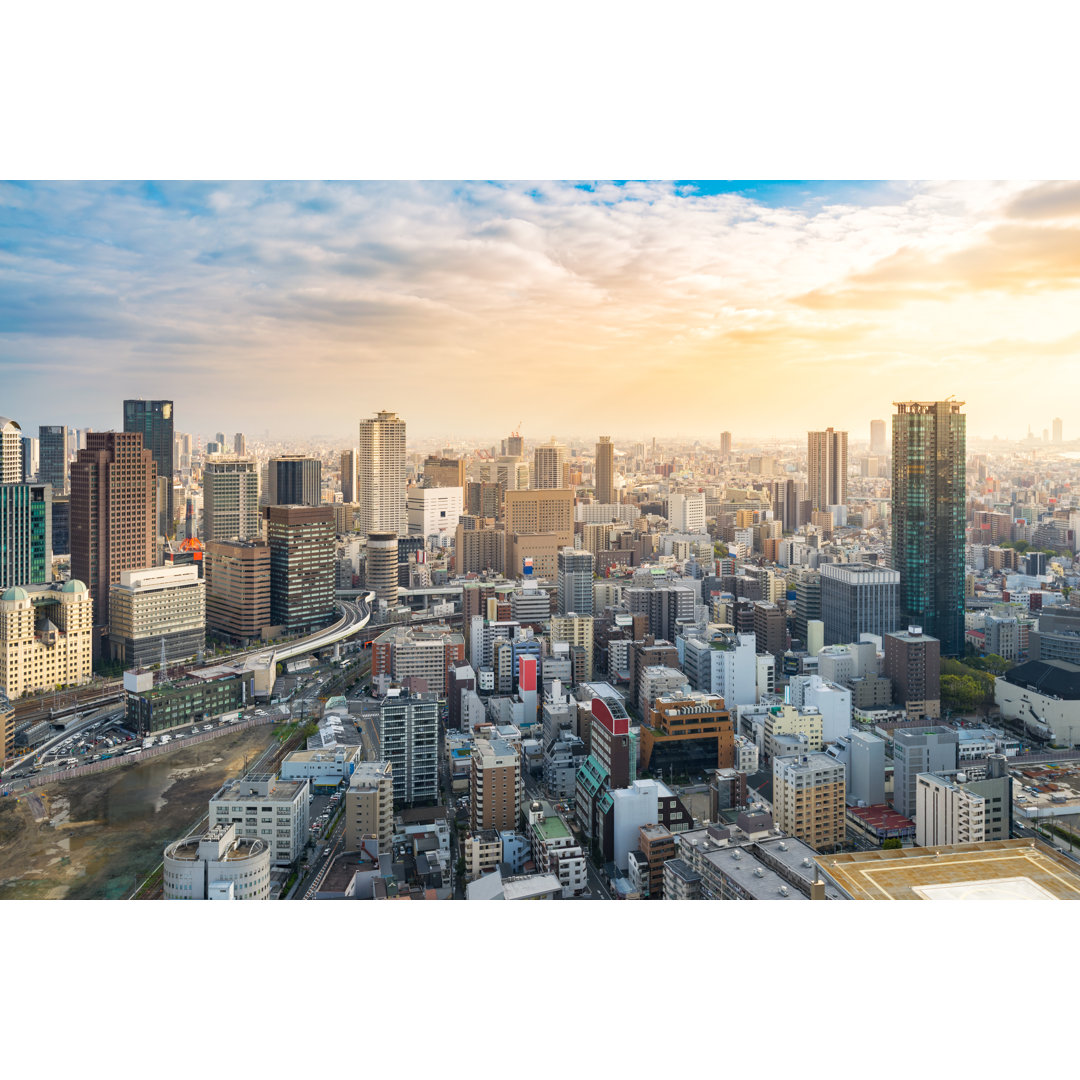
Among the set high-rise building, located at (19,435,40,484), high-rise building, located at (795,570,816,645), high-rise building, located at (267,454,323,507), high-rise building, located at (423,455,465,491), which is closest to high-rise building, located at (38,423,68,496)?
high-rise building, located at (19,435,40,484)

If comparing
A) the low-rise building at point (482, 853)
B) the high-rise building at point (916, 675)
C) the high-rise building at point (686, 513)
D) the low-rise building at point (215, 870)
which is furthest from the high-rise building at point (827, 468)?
the low-rise building at point (215, 870)

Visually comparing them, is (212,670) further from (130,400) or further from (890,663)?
(890,663)

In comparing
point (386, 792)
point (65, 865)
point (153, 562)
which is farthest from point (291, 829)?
point (153, 562)

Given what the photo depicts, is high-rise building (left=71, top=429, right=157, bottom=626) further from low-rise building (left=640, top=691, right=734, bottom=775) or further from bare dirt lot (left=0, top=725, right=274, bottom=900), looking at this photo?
low-rise building (left=640, top=691, right=734, bottom=775)

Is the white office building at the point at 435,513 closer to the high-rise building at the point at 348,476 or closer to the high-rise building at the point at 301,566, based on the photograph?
the high-rise building at the point at 348,476

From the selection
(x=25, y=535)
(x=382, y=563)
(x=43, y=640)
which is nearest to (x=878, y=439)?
(x=382, y=563)

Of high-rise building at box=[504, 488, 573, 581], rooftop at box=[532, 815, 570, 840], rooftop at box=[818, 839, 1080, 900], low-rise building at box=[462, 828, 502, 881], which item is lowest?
low-rise building at box=[462, 828, 502, 881]

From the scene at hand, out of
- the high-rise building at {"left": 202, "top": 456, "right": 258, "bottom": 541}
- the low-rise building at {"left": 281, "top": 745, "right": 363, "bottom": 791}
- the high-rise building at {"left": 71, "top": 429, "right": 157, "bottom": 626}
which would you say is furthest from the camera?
the high-rise building at {"left": 202, "top": 456, "right": 258, "bottom": 541}
